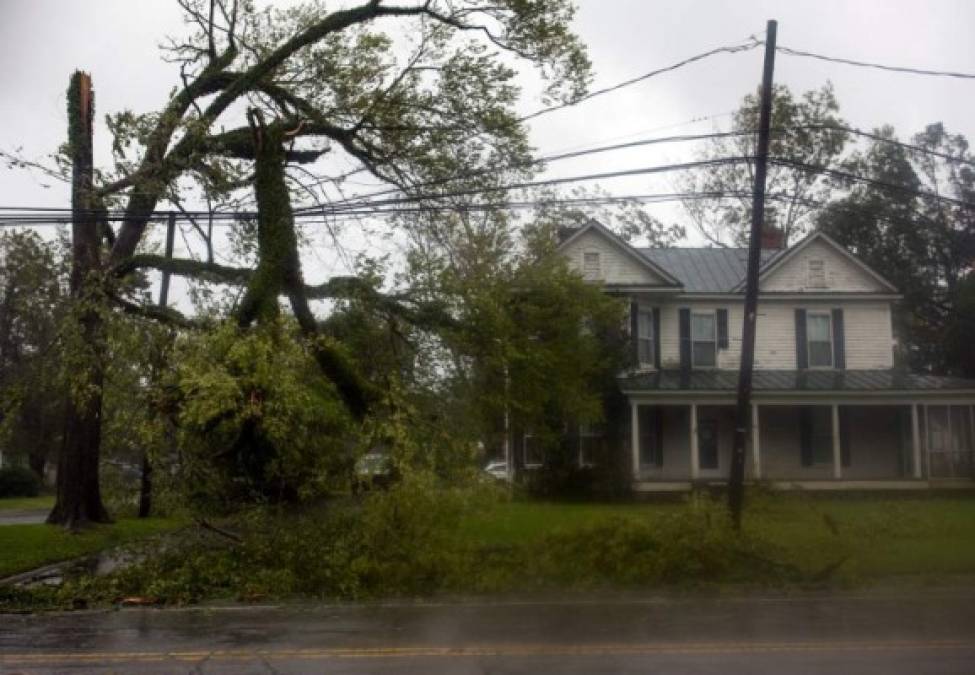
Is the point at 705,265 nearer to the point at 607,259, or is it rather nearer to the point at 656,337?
the point at 656,337

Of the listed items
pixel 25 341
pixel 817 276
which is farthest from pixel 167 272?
pixel 25 341

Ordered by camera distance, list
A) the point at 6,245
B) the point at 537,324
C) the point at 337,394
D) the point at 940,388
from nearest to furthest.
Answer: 1. the point at 337,394
2. the point at 537,324
3. the point at 940,388
4. the point at 6,245

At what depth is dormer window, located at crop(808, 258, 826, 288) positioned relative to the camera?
33281 mm

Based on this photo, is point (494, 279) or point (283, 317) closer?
point (283, 317)

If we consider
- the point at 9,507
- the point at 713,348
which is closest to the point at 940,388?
the point at 713,348

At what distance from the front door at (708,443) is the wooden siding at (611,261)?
4.59 metres

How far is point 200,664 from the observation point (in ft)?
31.5

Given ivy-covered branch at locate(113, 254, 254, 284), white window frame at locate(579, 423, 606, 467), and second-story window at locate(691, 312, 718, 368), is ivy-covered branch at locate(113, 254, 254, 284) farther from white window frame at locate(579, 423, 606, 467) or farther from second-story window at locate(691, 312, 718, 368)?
second-story window at locate(691, 312, 718, 368)

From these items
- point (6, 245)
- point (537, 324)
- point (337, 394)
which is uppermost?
point (6, 245)

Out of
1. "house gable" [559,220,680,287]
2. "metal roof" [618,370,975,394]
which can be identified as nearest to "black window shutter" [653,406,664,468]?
"metal roof" [618,370,975,394]

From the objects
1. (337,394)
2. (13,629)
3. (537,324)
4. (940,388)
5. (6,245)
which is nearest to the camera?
(13,629)

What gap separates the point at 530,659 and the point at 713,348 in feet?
80.9

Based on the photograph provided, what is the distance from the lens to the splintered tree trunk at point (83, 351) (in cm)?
1836

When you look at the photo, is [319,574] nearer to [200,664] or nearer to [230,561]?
[230,561]
